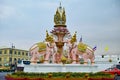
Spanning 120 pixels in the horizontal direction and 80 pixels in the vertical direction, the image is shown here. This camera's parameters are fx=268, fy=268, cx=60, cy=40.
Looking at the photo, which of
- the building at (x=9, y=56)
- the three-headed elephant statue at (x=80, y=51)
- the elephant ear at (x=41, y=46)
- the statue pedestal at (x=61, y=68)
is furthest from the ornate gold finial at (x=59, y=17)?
the building at (x=9, y=56)

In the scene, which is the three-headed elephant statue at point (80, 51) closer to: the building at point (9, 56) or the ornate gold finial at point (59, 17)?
the ornate gold finial at point (59, 17)

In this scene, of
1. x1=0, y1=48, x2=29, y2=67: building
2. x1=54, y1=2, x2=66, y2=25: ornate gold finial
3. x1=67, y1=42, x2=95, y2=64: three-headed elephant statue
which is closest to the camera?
x1=67, y1=42, x2=95, y2=64: three-headed elephant statue

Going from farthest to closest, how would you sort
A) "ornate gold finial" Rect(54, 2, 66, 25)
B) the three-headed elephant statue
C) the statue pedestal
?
"ornate gold finial" Rect(54, 2, 66, 25) < the three-headed elephant statue < the statue pedestal

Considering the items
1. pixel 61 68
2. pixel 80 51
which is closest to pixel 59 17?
pixel 80 51

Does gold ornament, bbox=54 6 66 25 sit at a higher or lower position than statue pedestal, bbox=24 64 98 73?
higher

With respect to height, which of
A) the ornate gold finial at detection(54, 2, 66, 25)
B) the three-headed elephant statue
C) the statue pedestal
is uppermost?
the ornate gold finial at detection(54, 2, 66, 25)

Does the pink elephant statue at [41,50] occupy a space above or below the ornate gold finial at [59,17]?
below

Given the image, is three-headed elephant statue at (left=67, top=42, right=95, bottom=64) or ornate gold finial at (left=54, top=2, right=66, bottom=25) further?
ornate gold finial at (left=54, top=2, right=66, bottom=25)

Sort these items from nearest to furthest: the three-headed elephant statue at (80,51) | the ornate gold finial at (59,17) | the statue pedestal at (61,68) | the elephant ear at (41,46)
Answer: the statue pedestal at (61,68)
the elephant ear at (41,46)
the three-headed elephant statue at (80,51)
the ornate gold finial at (59,17)

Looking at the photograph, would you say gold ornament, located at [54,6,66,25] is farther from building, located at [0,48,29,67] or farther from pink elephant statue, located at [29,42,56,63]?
building, located at [0,48,29,67]

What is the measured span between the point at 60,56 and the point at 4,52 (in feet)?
172

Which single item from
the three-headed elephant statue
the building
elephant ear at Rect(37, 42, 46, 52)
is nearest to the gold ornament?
the three-headed elephant statue

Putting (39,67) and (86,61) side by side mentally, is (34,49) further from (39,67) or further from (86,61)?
(86,61)

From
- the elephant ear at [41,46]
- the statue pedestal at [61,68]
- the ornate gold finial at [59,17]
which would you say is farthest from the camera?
the ornate gold finial at [59,17]
